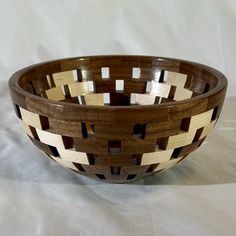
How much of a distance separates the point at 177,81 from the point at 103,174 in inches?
11.8

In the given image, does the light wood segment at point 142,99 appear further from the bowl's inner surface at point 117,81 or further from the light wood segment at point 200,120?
the light wood segment at point 200,120

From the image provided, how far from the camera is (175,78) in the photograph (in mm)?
733

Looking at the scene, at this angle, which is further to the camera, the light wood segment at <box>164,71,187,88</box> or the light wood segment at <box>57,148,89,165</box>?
the light wood segment at <box>164,71,187,88</box>

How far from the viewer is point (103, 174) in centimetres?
51

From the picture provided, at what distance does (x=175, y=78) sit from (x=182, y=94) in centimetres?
4

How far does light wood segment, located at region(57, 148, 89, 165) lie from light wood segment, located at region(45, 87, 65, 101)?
254 millimetres

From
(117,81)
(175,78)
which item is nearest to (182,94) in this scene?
(175,78)

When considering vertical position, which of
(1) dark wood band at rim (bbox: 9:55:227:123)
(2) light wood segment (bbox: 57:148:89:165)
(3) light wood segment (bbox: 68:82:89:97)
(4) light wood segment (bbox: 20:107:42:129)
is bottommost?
(3) light wood segment (bbox: 68:82:89:97)

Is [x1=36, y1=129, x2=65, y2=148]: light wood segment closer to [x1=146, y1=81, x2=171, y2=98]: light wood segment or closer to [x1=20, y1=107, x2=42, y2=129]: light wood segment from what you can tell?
[x1=20, y1=107, x2=42, y2=129]: light wood segment

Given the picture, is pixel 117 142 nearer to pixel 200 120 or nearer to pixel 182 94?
pixel 200 120

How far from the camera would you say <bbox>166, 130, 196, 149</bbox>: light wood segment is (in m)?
0.46

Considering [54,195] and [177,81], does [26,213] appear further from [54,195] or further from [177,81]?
[177,81]

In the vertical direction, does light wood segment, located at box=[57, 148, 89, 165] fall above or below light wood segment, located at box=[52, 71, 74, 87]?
above

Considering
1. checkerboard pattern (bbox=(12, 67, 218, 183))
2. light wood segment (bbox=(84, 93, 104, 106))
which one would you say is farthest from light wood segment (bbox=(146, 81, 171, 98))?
checkerboard pattern (bbox=(12, 67, 218, 183))
